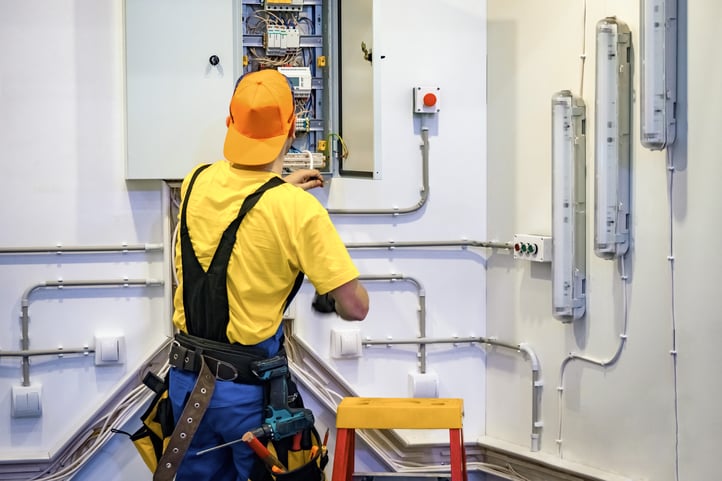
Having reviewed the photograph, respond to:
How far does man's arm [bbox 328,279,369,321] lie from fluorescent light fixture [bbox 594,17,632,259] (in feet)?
2.94

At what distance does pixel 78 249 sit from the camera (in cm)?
364

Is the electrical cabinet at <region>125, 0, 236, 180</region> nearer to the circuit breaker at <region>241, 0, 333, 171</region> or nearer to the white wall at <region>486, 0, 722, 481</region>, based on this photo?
the circuit breaker at <region>241, 0, 333, 171</region>

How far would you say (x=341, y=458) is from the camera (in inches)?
118

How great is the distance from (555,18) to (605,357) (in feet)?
3.96

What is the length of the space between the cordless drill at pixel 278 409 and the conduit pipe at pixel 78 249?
1199mm

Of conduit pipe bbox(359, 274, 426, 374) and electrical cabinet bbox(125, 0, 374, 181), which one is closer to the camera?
electrical cabinet bbox(125, 0, 374, 181)

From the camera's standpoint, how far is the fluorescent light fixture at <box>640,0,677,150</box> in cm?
280

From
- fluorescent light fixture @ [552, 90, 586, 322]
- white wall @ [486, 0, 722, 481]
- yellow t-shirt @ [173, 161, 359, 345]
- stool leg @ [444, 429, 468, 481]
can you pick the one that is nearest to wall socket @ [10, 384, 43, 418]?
yellow t-shirt @ [173, 161, 359, 345]

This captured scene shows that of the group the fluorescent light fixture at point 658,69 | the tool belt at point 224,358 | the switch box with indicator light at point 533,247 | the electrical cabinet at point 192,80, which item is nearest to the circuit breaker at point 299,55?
the electrical cabinet at point 192,80

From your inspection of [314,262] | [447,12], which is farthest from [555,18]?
[314,262]

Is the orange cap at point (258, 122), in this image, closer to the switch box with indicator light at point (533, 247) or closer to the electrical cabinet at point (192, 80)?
the electrical cabinet at point (192, 80)

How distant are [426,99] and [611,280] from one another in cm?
106

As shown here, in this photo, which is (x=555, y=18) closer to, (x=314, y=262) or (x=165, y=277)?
(x=314, y=262)

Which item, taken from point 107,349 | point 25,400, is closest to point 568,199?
point 107,349
